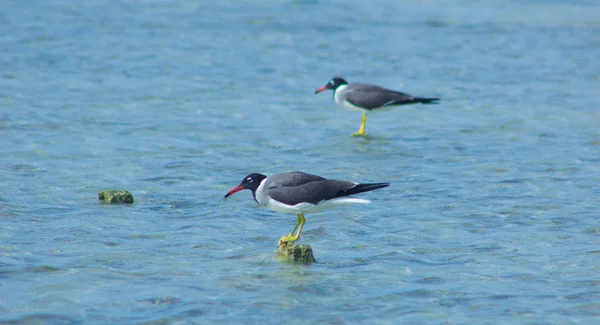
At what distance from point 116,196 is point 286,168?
3469 millimetres

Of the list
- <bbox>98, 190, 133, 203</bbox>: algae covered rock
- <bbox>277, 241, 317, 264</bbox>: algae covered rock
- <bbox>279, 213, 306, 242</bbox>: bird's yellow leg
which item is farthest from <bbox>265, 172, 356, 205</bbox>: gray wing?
<bbox>98, 190, 133, 203</bbox>: algae covered rock

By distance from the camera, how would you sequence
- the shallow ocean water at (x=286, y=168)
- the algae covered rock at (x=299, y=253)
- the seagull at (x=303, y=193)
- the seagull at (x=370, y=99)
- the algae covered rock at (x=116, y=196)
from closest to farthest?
1. the shallow ocean water at (x=286, y=168)
2. the algae covered rock at (x=299, y=253)
3. the seagull at (x=303, y=193)
4. the algae covered rock at (x=116, y=196)
5. the seagull at (x=370, y=99)

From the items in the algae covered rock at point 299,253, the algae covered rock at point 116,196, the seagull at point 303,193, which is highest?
the seagull at point 303,193

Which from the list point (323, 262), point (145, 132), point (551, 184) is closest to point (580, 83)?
point (551, 184)

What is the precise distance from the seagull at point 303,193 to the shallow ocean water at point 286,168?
528mm

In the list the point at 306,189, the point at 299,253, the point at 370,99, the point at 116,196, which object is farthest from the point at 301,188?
the point at 370,99

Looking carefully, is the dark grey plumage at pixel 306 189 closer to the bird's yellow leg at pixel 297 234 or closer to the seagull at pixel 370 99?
the bird's yellow leg at pixel 297 234

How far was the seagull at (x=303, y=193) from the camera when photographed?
33.6ft

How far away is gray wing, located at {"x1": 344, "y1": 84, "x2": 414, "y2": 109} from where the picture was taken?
57.5ft

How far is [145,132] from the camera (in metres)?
16.7

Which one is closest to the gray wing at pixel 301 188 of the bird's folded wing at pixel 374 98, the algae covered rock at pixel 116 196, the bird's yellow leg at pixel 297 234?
the bird's yellow leg at pixel 297 234

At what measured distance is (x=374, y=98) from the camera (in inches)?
692

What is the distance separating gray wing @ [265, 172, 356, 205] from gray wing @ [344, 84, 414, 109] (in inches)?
283

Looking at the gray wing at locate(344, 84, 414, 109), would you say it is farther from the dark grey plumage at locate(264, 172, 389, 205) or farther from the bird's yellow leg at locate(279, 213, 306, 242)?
the dark grey plumage at locate(264, 172, 389, 205)
